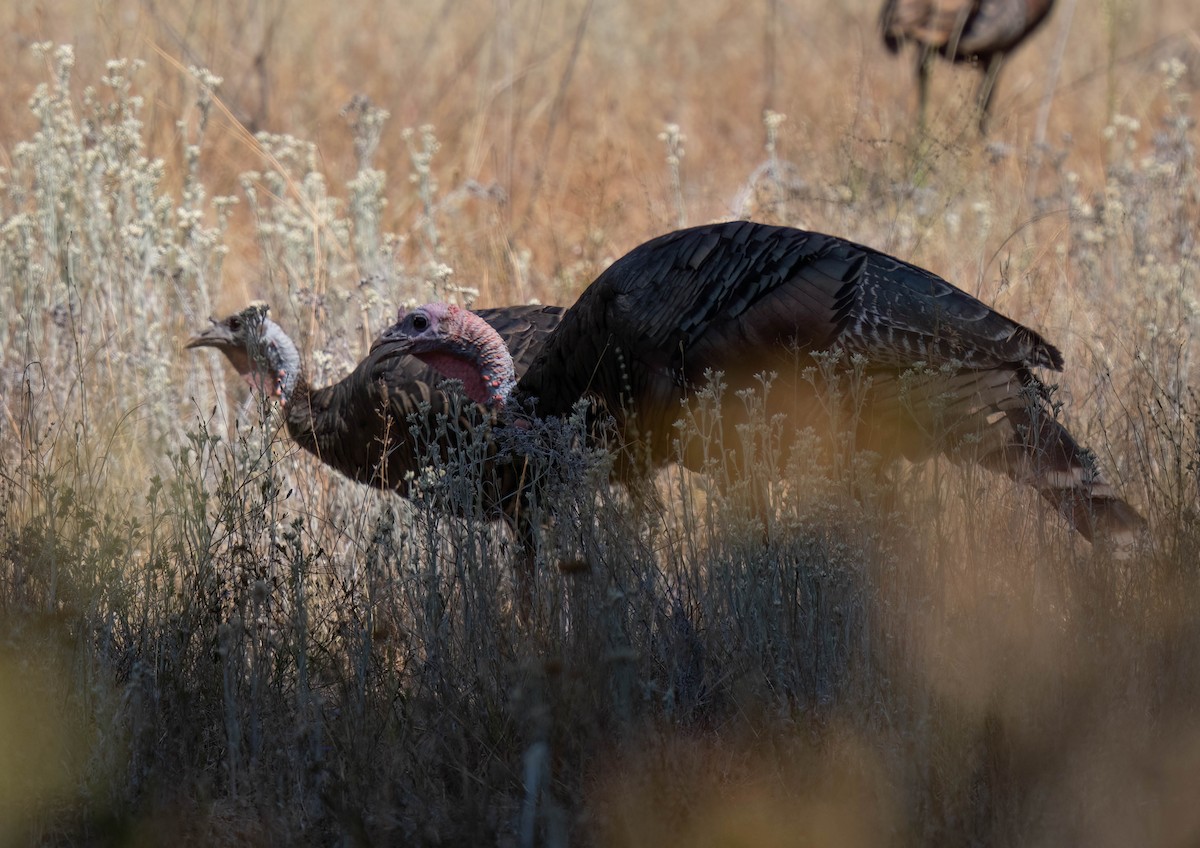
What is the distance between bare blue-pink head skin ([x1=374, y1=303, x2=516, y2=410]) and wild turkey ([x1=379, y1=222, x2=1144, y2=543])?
289mm

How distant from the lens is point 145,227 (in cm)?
504

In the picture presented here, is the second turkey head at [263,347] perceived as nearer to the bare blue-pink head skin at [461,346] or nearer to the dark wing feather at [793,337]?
the bare blue-pink head skin at [461,346]

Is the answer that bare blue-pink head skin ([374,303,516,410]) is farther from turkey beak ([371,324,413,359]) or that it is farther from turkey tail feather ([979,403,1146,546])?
turkey tail feather ([979,403,1146,546])

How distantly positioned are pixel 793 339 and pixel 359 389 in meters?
A: 1.41

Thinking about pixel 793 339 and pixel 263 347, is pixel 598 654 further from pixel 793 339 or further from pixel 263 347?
pixel 263 347

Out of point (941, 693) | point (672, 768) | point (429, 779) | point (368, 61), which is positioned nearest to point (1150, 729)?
point (941, 693)

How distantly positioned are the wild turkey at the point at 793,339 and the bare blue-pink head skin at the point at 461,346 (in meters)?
0.29

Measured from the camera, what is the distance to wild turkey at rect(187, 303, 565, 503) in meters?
4.26

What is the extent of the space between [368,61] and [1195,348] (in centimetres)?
709

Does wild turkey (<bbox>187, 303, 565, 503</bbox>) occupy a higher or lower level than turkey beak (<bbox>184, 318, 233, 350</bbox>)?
lower

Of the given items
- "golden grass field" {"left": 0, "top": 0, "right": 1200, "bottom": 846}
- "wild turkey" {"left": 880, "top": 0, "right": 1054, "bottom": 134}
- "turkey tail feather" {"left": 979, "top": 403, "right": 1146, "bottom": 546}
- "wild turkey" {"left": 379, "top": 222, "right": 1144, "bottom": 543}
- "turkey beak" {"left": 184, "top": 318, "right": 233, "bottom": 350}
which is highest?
"wild turkey" {"left": 880, "top": 0, "right": 1054, "bottom": 134}

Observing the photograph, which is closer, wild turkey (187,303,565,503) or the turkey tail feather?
the turkey tail feather

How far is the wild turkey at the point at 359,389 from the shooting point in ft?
14.0

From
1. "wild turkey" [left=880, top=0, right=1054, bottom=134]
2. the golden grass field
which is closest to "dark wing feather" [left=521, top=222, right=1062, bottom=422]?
the golden grass field
